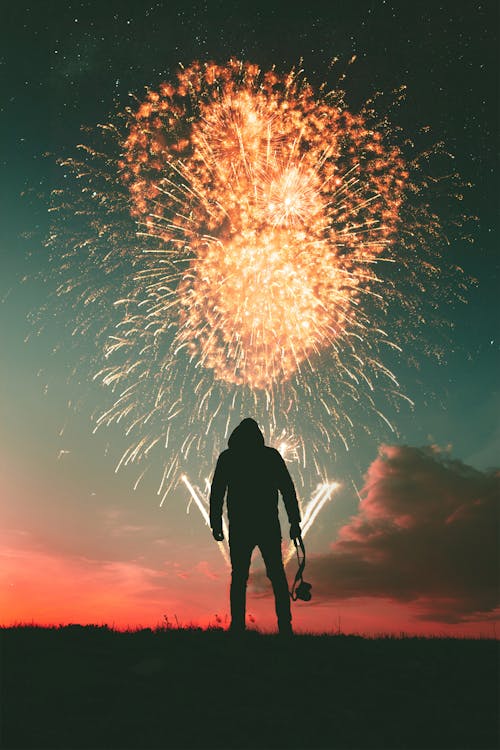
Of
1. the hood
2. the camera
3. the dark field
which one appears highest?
the hood

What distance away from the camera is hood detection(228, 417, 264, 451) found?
9164 millimetres

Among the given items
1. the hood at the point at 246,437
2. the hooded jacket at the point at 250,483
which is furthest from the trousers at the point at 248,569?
the hood at the point at 246,437

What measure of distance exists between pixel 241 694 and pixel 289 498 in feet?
12.7

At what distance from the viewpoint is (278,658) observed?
21.9ft

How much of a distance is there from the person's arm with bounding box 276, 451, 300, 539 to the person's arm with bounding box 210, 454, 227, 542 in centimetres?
81

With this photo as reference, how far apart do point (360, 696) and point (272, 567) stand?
3.18 meters

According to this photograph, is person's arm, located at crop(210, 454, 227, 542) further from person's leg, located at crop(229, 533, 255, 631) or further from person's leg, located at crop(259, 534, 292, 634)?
person's leg, located at crop(259, 534, 292, 634)

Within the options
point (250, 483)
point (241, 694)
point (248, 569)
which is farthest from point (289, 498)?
point (241, 694)

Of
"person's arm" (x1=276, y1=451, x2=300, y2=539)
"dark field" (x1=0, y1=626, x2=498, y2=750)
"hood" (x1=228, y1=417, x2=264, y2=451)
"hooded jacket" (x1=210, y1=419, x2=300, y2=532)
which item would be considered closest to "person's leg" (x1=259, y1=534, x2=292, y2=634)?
"hooded jacket" (x1=210, y1=419, x2=300, y2=532)

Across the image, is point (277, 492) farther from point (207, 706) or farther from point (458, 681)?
point (207, 706)

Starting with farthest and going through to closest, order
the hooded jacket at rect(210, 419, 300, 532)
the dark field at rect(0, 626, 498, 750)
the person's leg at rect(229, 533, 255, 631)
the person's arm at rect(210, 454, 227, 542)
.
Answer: the person's arm at rect(210, 454, 227, 542) → the hooded jacket at rect(210, 419, 300, 532) → the person's leg at rect(229, 533, 255, 631) → the dark field at rect(0, 626, 498, 750)

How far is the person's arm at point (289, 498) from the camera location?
915cm

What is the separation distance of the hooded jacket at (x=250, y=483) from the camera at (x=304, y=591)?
2.89ft

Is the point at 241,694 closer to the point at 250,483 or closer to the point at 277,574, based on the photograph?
the point at 277,574
